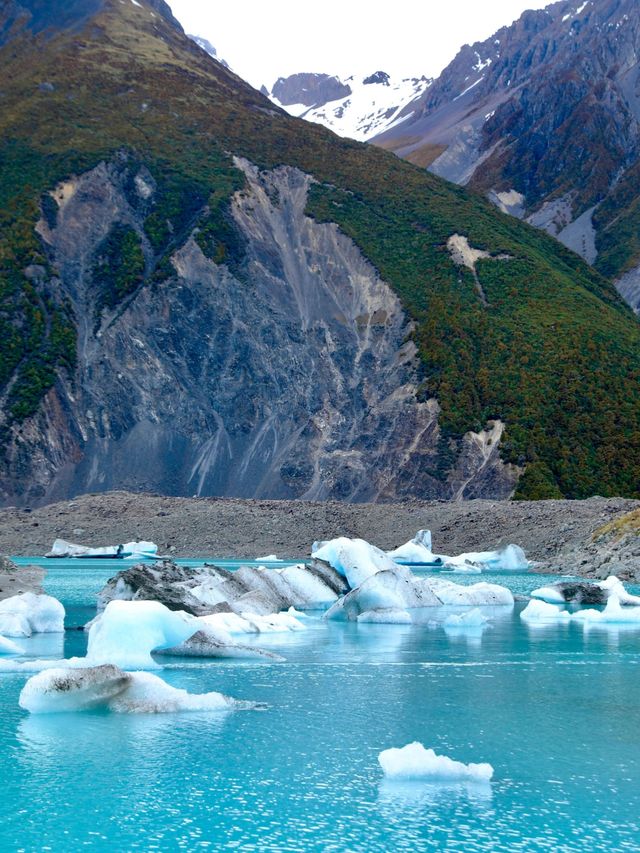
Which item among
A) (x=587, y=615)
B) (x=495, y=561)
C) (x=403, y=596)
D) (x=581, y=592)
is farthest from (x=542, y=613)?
(x=495, y=561)

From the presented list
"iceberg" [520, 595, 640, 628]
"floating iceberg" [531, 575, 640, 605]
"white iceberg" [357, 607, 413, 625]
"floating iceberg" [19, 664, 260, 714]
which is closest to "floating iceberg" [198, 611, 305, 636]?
"white iceberg" [357, 607, 413, 625]

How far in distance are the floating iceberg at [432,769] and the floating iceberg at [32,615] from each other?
55.3ft

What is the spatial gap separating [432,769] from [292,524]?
57.8 meters

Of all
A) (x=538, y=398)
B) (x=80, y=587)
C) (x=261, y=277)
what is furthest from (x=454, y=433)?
(x=80, y=587)

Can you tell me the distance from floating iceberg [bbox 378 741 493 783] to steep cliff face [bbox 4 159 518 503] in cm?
7195

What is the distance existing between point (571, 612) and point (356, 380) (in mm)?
64410

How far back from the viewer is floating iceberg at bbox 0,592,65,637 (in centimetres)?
2993

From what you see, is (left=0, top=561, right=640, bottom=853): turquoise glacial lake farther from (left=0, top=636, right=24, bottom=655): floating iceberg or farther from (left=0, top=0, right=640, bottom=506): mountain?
(left=0, top=0, right=640, bottom=506): mountain

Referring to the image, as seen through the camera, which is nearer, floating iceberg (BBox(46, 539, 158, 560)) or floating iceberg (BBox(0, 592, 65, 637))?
floating iceberg (BBox(0, 592, 65, 637))

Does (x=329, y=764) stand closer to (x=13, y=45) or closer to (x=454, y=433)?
(x=454, y=433)

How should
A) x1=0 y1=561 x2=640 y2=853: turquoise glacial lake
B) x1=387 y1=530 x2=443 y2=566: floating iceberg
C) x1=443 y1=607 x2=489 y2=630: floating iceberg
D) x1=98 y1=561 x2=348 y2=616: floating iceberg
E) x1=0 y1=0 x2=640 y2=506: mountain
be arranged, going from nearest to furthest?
x1=0 y1=561 x2=640 y2=853: turquoise glacial lake < x1=98 y1=561 x2=348 y2=616: floating iceberg < x1=443 y1=607 x2=489 y2=630: floating iceberg < x1=387 y1=530 x2=443 y2=566: floating iceberg < x1=0 y1=0 x2=640 y2=506: mountain

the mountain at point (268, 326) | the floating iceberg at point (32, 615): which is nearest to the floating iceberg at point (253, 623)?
the floating iceberg at point (32, 615)

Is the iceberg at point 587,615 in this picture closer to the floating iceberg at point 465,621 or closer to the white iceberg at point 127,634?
the floating iceberg at point 465,621

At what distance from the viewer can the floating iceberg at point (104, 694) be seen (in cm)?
1938
